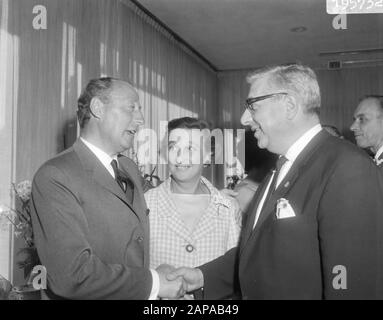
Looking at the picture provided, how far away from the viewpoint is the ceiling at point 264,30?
5.91 meters

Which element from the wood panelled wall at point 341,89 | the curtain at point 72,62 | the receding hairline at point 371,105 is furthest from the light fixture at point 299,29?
the receding hairline at point 371,105

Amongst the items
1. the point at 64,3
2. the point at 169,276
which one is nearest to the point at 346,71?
the point at 64,3

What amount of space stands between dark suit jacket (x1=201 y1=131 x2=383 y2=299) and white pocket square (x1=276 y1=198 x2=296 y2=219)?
0.02 meters

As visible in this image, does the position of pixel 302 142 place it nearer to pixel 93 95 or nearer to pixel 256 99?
pixel 256 99

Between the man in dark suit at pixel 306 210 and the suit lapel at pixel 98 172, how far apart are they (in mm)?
440

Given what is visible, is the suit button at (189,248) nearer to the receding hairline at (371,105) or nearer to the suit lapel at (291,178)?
the suit lapel at (291,178)

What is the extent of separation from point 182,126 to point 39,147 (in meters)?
2.16

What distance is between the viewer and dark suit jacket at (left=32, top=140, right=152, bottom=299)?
1.63 m

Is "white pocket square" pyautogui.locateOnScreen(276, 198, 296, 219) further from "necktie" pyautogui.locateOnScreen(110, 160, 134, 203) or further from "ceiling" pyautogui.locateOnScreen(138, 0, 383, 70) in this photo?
"ceiling" pyautogui.locateOnScreen(138, 0, 383, 70)

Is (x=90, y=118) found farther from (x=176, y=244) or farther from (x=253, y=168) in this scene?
(x=253, y=168)

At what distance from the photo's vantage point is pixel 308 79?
5.69 feet

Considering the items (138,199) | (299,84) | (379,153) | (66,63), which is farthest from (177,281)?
(66,63)

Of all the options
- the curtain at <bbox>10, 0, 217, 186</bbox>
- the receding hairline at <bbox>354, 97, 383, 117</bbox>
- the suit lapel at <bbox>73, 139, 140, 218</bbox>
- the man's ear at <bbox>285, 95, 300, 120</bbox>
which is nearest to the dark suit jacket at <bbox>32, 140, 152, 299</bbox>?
the suit lapel at <bbox>73, 139, 140, 218</bbox>

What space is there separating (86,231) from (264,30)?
227 inches
